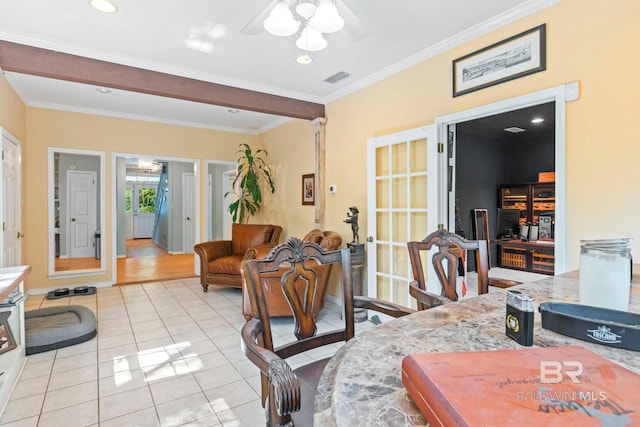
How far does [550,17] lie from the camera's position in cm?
229

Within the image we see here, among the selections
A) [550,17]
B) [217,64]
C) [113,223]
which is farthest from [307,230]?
[550,17]

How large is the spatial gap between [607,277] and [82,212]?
8.93m

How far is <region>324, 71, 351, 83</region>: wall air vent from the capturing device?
3.66m

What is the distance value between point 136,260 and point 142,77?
549cm

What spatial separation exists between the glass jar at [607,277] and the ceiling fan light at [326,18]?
159cm

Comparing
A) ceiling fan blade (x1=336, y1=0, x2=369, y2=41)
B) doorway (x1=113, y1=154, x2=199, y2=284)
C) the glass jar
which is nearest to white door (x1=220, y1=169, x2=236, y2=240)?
doorway (x1=113, y1=154, x2=199, y2=284)

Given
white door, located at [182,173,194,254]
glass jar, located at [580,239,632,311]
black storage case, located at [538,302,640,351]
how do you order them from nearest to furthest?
black storage case, located at [538,302,640,351] < glass jar, located at [580,239,632,311] < white door, located at [182,173,194,254]

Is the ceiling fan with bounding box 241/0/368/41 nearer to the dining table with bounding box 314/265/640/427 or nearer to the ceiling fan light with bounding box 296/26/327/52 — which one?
the ceiling fan light with bounding box 296/26/327/52

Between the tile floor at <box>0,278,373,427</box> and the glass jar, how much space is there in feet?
5.87

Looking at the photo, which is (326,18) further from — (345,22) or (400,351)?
(400,351)

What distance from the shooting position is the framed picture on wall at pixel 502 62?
2377 millimetres

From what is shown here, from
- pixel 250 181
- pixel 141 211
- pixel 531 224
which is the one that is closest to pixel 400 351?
pixel 250 181

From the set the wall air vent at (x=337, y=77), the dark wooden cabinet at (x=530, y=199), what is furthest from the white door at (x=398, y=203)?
the dark wooden cabinet at (x=530, y=199)

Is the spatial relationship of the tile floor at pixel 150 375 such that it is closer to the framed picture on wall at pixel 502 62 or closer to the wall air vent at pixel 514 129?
the framed picture on wall at pixel 502 62
